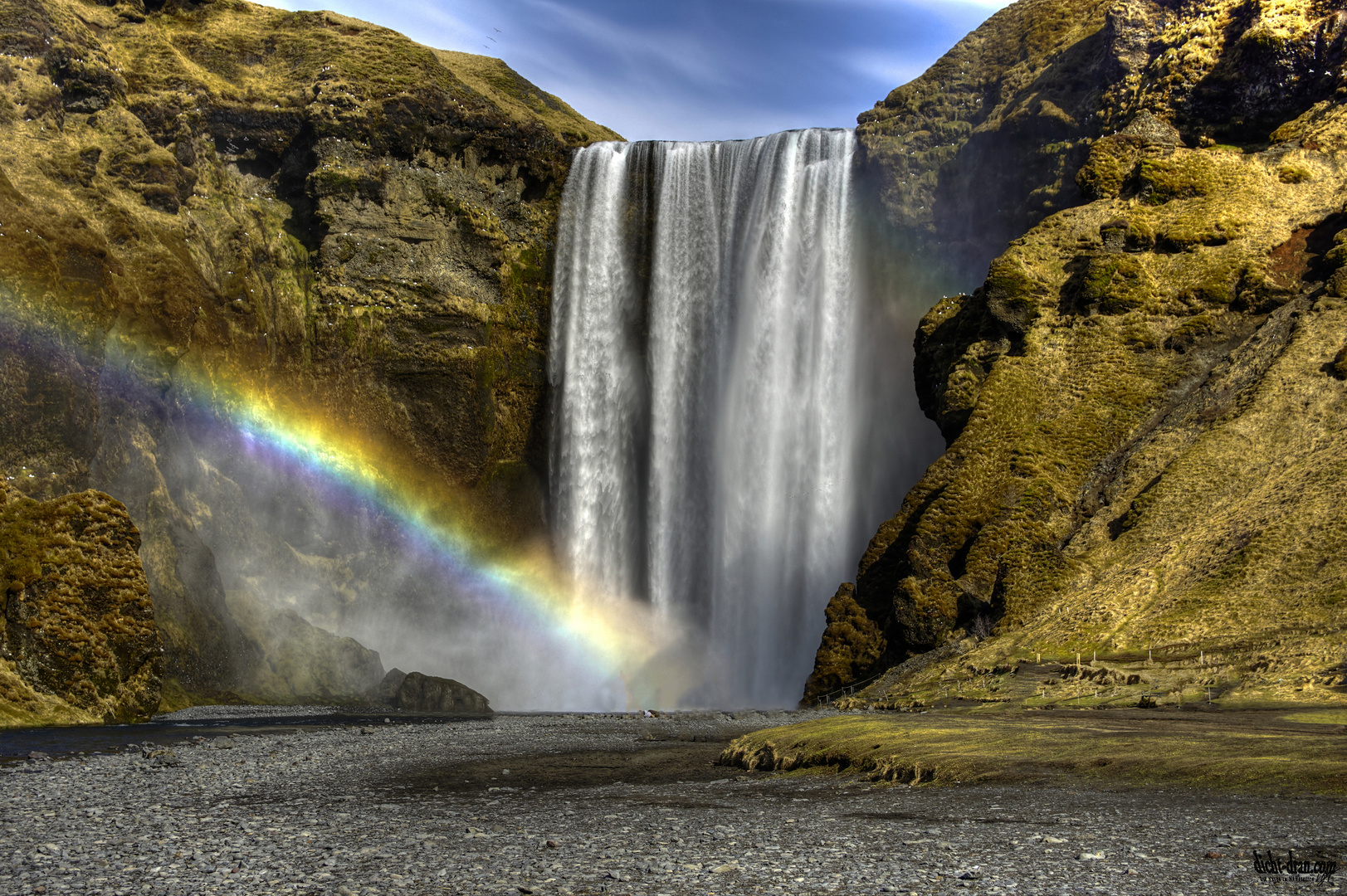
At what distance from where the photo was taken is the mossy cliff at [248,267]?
39125 millimetres

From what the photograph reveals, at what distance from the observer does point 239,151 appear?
5491 centimetres

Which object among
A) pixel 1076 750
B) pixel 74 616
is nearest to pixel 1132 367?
pixel 1076 750

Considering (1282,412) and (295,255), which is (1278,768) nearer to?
(1282,412)

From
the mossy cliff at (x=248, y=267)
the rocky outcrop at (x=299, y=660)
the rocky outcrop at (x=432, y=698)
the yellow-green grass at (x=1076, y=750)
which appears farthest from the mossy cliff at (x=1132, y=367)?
the mossy cliff at (x=248, y=267)

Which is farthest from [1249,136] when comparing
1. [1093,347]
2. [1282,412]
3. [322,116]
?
[322,116]

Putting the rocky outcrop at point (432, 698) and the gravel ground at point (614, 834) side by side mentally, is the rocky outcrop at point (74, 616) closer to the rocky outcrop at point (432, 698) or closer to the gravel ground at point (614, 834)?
the gravel ground at point (614, 834)

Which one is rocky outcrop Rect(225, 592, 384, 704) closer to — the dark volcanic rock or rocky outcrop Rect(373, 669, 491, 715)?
rocky outcrop Rect(373, 669, 491, 715)

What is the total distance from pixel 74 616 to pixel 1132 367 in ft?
131

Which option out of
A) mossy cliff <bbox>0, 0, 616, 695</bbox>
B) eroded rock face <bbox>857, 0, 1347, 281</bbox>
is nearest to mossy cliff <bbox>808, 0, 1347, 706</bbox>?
eroded rock face <bbox>857, 0, 1347, 281</bbox>

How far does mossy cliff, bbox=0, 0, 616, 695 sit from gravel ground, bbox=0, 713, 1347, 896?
22.5 m

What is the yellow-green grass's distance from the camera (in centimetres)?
1481

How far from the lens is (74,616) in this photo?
3098 centimetres

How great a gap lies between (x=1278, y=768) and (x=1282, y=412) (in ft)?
78.8

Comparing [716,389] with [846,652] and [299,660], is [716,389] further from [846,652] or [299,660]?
[299,660]
